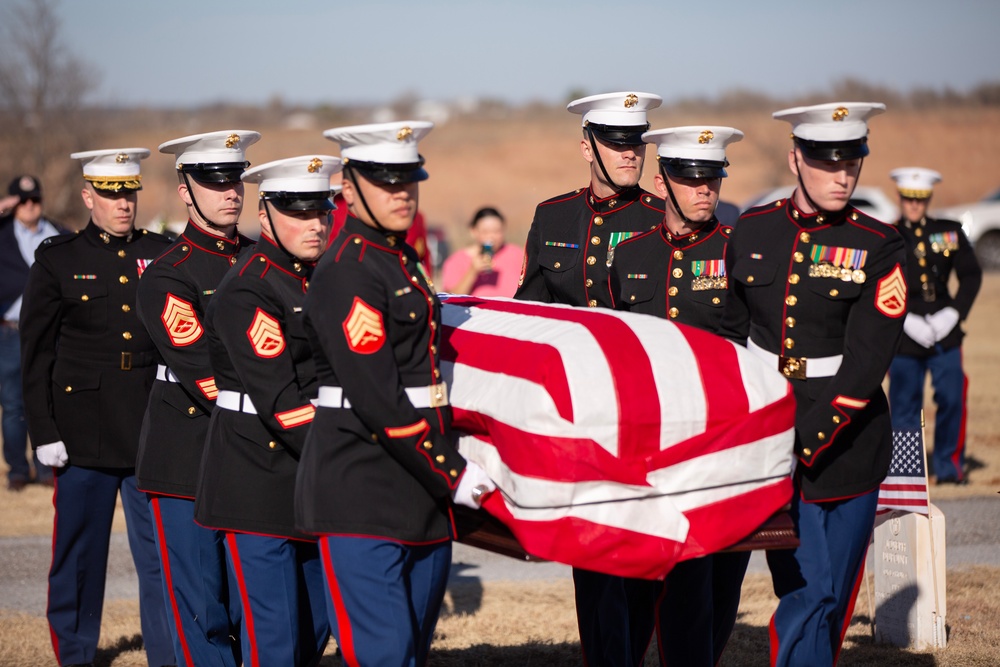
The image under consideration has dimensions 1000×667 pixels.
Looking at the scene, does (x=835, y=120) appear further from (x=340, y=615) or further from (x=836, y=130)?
(x=340, y=615)

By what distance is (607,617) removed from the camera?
455 cm

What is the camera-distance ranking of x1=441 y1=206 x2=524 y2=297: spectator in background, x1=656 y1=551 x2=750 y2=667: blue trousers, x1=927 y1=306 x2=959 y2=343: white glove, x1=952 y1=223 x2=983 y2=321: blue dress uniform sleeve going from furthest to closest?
x1=441 y1=206 x2=524 y2=297: spectator in background, x1=952 y1=223 x2=983 y2=321: blue dress uniform sleeve, x1=927 y1=306 x2=959 y2=343: white glove, x1=656 y1=551 x2=750 y2=667: blue trousers

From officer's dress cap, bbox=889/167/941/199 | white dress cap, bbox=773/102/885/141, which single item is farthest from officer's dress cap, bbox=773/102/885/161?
officer's dress cap, bbox=889/167/941/199

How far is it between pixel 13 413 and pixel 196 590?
A: 18.8 ft

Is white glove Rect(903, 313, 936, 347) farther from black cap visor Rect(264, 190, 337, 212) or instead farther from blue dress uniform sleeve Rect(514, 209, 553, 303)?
black cap visor Rect(264, 190, 337, 212)

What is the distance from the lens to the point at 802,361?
13.7ft

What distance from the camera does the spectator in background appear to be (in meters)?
9.08

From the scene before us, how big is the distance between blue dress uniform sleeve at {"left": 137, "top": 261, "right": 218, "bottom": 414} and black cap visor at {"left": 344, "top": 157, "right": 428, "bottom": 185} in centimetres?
133

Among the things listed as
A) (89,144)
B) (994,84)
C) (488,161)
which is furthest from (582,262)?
(994,84)

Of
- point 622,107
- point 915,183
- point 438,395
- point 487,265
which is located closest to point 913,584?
point 622,107

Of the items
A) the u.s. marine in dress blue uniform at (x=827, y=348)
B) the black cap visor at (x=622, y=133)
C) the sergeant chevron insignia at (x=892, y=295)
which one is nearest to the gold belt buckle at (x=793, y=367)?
the u.s. marine in dress blue uniform at (x=827, y=348)

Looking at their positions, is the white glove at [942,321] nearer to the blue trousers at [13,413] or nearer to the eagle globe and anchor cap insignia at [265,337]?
the eagle globe and anchor cap insignia at [265,337]

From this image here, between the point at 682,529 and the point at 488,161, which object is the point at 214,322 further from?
the point at 488,161

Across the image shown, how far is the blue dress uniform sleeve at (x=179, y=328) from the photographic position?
4.68 m
